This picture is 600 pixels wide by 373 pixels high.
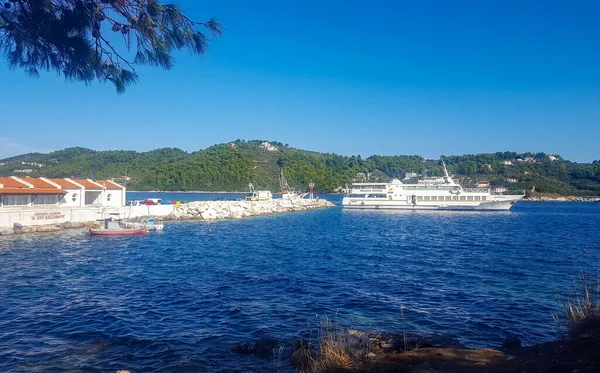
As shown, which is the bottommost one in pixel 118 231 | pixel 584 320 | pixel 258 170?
pixel 118 231

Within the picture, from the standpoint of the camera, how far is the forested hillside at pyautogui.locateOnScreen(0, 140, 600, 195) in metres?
129

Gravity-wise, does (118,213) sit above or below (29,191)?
below

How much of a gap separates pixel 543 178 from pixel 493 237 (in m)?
118

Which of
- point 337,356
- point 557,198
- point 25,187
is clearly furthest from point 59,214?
point 557,198

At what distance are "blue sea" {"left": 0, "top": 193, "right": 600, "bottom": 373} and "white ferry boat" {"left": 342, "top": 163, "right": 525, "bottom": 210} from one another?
139ft

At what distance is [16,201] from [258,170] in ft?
389

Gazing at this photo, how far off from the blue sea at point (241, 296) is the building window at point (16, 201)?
8.58 m

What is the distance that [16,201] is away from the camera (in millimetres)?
37688

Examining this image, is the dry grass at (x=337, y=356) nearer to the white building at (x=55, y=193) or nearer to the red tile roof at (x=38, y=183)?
the white building at (x=55, y=193)

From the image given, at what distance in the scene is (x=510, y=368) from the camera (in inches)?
262

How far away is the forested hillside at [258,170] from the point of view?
129 m

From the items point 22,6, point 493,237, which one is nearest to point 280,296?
point 22,6

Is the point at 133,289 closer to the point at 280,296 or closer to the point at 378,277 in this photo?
the point at 280,296

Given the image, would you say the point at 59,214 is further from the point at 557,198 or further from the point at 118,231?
the point at 557,198
